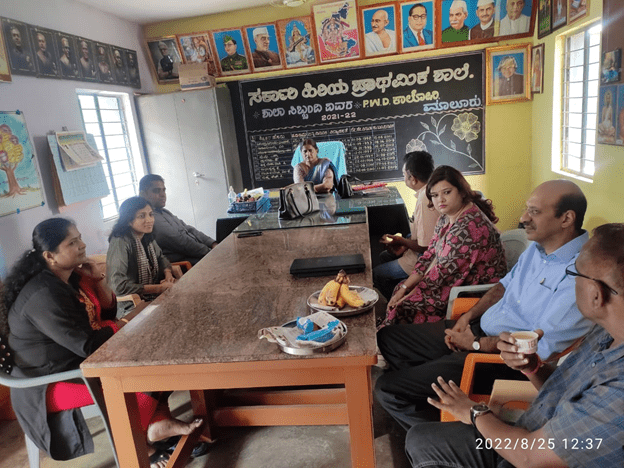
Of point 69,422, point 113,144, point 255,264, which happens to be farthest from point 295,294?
point 113,144

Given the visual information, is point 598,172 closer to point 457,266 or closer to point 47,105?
point 457,266

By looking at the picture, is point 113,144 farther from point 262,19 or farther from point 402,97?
point 402,97

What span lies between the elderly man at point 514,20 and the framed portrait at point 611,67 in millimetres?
2055

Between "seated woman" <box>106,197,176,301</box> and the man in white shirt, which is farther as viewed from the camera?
the man in white shirt

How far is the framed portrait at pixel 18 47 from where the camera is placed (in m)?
3.18

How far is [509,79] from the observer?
4.92 m

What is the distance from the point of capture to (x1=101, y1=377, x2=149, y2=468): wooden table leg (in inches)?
56.0

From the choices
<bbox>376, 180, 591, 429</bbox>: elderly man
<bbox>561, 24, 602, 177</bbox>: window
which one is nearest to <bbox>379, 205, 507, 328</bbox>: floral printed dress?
<bbox>376, 180, 591, 429</bbox>: elderly man

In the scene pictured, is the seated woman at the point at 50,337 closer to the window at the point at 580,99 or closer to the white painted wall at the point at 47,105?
the white painted wall at the point at 47,105

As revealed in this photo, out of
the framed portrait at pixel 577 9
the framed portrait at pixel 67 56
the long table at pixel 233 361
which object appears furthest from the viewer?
the framed portrait at pixel 67 56

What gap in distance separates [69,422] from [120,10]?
4.39 m

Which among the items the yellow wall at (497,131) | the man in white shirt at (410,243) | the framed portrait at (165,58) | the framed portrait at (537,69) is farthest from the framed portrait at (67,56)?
the framed portrait at (537,69)

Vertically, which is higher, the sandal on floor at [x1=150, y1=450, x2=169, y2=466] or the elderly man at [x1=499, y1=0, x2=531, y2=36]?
the elderly man at [x1=499, y1=0, x2=531, y2=36]

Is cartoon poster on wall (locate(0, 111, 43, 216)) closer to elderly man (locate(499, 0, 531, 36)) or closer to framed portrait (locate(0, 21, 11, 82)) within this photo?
framed portrait (locate(0, 21, 11, 82))
